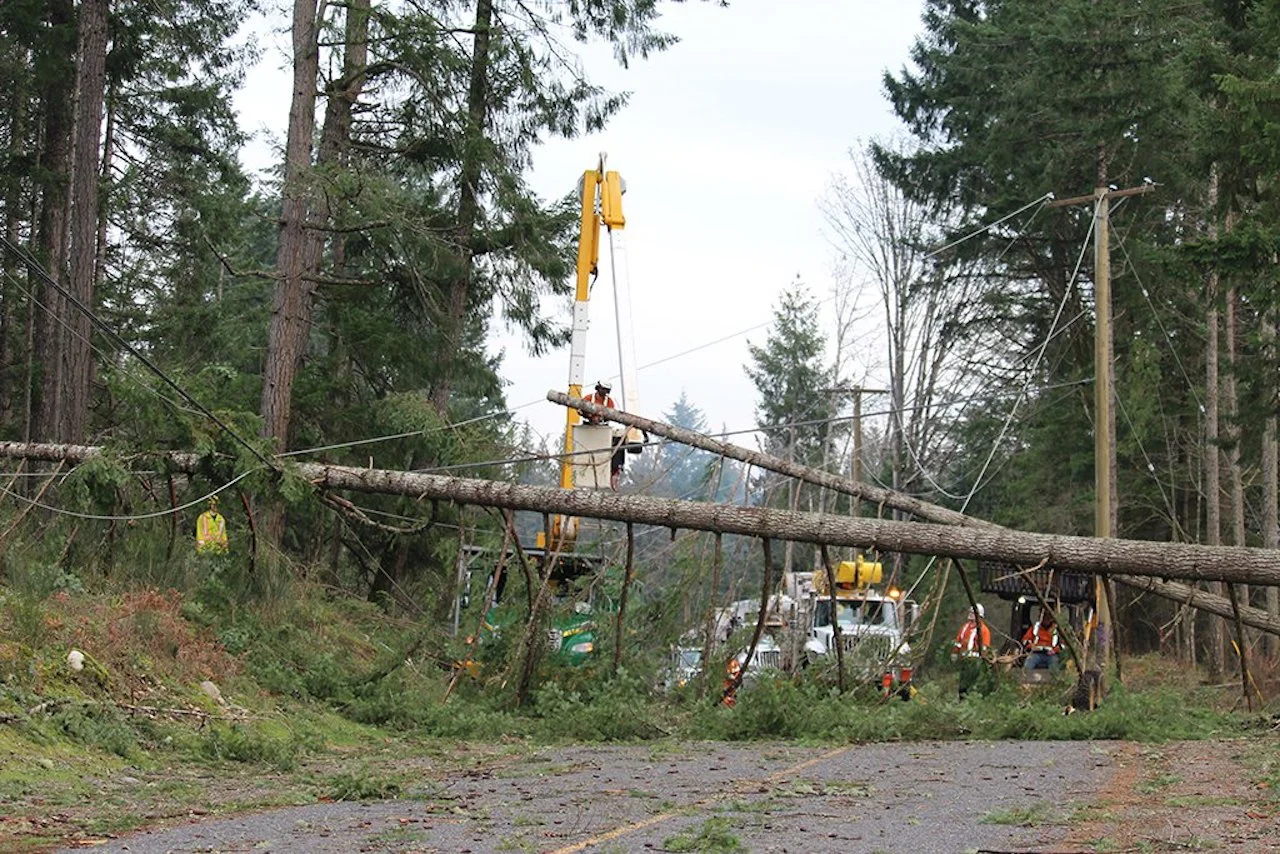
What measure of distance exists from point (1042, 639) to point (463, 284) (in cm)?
1093

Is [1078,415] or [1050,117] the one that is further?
[1078,415]

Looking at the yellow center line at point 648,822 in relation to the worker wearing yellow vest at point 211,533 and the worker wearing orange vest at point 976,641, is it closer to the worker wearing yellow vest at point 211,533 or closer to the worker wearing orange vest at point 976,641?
the worker wearing orange vest at point 976,641

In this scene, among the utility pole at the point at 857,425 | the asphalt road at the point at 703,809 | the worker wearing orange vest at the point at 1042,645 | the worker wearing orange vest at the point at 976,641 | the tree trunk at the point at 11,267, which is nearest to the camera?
the asphalt road at the point at 703,809

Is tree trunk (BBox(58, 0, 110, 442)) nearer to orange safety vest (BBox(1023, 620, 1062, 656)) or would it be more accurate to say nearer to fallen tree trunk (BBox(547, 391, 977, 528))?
fallen tree trunk (BBox(547, 391, 977, 528))

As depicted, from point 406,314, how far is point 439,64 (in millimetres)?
4659

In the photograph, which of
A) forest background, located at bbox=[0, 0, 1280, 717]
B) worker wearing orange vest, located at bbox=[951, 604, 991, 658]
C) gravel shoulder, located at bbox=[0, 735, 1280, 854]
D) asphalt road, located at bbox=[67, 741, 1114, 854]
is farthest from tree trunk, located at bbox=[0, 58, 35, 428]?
asphalt road, located at bbox=[67, 741, 1114, 854]

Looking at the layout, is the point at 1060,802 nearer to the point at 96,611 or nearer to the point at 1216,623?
the point at 96,611

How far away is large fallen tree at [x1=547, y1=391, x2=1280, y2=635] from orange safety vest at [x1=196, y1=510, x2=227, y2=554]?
5.33m

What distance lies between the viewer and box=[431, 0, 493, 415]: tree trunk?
76.8 ft

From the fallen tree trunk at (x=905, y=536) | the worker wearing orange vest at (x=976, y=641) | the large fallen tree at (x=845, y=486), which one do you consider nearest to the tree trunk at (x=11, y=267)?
the large fallen tree at (x=845, y=486)

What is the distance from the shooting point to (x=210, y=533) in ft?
57.2

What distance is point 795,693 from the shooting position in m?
15.3

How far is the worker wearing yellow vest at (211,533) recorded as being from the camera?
1733 centimetres

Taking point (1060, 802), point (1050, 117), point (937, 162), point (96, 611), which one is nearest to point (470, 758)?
point (96, 611)
